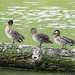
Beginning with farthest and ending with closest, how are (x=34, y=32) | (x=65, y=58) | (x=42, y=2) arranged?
(x=42, y=2) < (x=34, y=32) < (x=65, y=58)

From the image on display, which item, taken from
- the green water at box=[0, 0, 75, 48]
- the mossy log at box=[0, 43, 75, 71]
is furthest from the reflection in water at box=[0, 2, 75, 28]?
the mossy log at box=[0, 43, 75, 71]

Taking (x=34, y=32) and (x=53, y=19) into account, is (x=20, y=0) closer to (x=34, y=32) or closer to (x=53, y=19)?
(x=53, y=19)

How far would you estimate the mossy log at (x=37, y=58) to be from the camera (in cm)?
855

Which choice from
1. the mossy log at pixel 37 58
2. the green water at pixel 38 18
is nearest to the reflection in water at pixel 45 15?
the green water at pixel 38 18

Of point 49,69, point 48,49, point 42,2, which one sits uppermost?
point 42,2

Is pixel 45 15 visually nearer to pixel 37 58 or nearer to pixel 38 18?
pixel 38 18

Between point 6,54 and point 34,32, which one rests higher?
point 34,32

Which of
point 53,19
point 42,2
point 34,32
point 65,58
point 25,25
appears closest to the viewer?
point 65,58

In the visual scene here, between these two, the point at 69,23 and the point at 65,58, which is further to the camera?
the point at 69,23

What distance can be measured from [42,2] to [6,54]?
15.8 metres

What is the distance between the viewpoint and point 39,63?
863 centimetres

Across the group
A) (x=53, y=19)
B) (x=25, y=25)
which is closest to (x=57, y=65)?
(x=25, y=25)

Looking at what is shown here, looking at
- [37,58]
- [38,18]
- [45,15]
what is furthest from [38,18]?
[37,58]

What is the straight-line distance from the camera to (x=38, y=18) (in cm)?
1762
